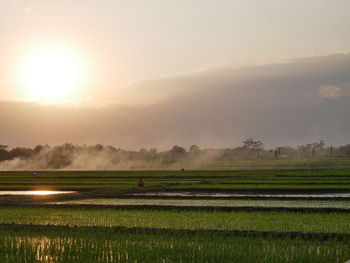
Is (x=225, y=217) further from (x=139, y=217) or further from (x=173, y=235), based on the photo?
(x=173, y=235)

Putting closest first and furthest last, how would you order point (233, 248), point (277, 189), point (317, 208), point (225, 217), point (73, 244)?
1. point (233, 248)
2. point (73, 244)
3. point (225, 217)
4. point (317, 208)
5. point (277, 189)

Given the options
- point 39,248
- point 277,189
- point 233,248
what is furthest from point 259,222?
point 277,189

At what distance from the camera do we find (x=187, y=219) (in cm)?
1656

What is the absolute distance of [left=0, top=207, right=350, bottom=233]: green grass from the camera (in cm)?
1464

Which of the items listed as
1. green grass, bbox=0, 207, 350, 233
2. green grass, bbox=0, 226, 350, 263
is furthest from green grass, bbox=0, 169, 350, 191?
green grass, bbox=0, 226, 350, 263

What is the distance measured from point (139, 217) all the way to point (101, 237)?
14.8 feet

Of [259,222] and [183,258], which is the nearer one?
[183,258]

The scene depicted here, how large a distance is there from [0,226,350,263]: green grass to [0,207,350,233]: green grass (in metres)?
1.75

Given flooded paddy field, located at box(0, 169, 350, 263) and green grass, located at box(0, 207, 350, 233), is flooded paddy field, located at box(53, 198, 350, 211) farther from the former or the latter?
green grass, located at box(0, 207, 350, 233)

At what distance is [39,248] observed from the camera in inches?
461

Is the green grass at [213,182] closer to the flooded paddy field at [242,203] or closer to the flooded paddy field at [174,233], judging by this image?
the flooded paddy field at [242,203]

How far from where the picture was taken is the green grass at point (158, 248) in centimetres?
1031

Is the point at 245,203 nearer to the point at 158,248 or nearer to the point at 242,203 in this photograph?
the point at 242,203

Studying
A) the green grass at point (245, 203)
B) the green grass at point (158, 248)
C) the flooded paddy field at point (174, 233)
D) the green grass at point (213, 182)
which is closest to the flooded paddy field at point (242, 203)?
the green grass at point (245, 203)
